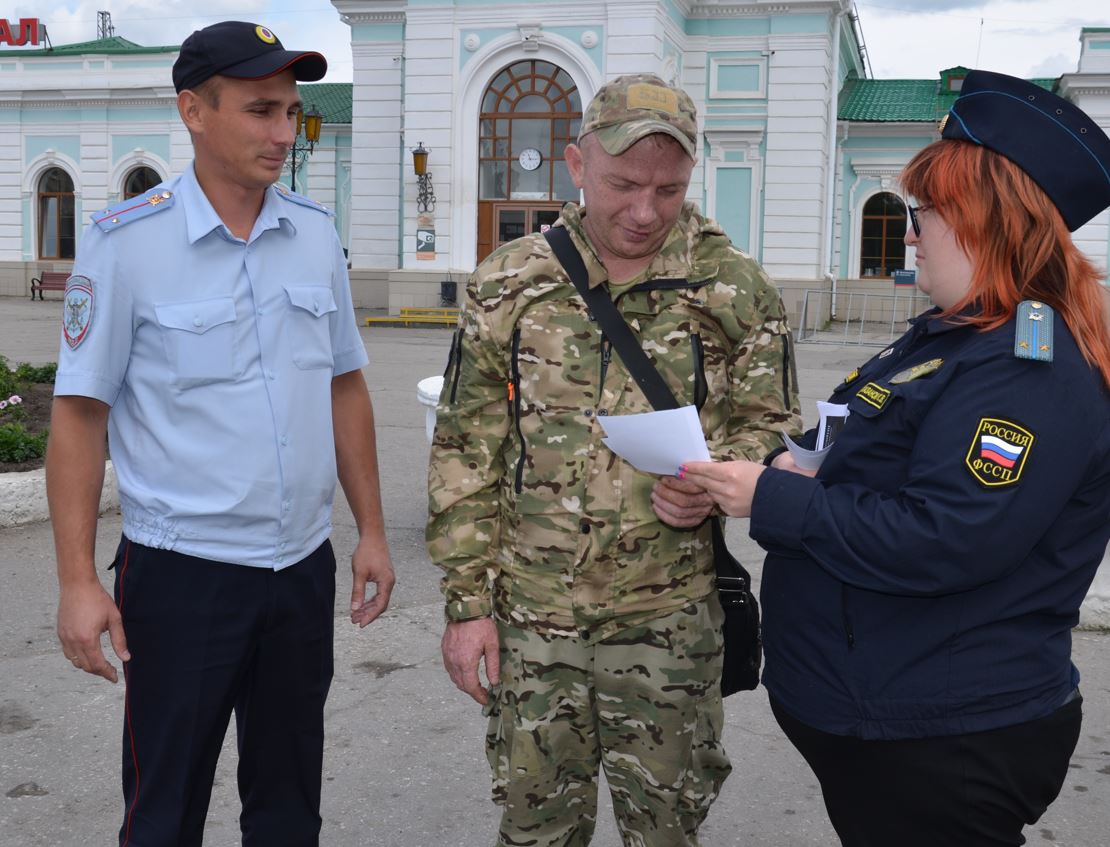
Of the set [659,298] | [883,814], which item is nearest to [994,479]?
[883,814]

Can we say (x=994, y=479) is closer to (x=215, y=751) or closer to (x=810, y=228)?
(x=215, y=751)

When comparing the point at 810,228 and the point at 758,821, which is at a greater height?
the point at 810,228

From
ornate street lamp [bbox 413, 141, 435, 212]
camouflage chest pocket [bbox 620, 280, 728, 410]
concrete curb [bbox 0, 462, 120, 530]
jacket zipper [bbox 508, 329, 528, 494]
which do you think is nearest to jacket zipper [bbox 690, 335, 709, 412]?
camouflage chest pocket [bbox 620, 280, 728, 410]

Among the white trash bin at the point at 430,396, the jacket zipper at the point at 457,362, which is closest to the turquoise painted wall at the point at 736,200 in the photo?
the white trash bin at the point at 430,396

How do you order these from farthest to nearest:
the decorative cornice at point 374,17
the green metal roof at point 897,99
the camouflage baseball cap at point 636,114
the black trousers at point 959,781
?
the green metal roof at point 897,99 < the decorative cornice at point 374,17 < the camouflage baseball cap at point 636,114 < the black trousers at point 959,781

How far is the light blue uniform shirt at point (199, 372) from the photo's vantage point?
239 cm

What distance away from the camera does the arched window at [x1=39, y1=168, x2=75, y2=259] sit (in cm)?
3338

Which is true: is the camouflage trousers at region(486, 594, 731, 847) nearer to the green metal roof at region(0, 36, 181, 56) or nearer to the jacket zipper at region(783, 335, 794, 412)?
the jacket zipper at region(783, 335, 794, 412)

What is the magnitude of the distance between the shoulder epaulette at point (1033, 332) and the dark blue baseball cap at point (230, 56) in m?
1.55

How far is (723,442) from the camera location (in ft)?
8.38

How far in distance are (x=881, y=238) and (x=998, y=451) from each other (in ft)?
95.0

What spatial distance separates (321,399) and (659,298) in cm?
80

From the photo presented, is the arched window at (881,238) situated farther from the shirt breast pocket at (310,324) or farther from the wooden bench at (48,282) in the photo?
the shirt breast pocket at (310,324)

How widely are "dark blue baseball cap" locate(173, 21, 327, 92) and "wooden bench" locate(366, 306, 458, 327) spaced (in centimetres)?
2210
